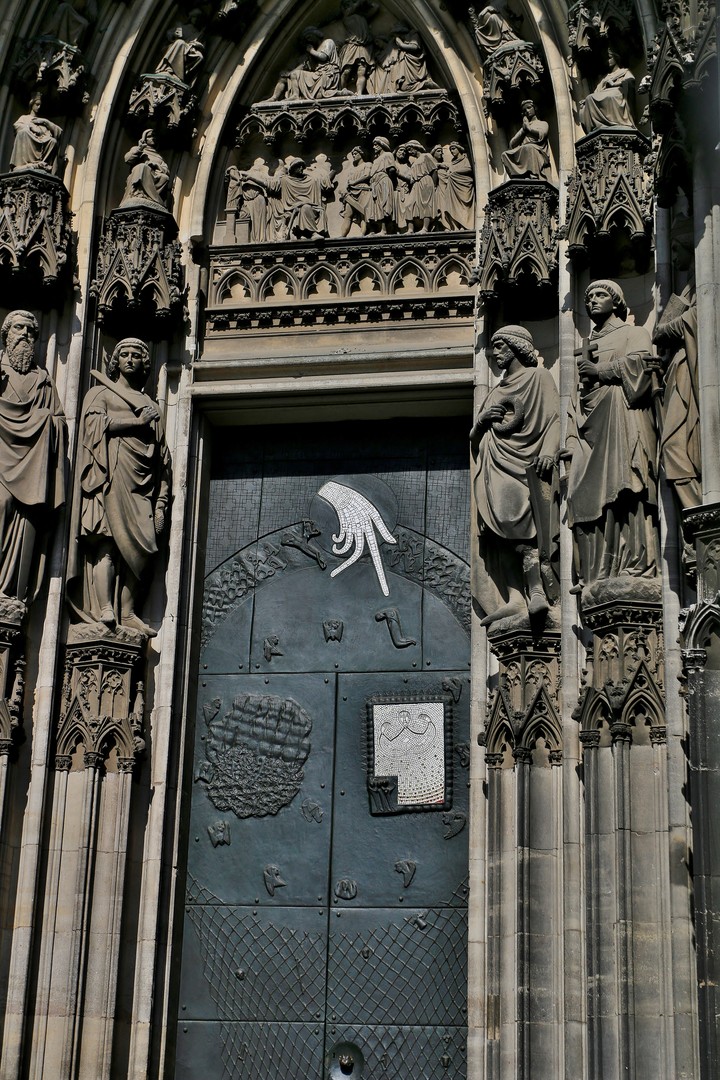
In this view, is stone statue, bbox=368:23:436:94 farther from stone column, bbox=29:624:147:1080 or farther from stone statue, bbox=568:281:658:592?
stone column, bbox=29:624:147:1080

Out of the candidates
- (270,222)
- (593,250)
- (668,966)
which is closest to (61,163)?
(270,222)

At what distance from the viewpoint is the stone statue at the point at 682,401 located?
11773 millimetres

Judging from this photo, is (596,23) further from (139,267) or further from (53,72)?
(53,72)

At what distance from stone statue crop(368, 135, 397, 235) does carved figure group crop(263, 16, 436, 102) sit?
54cm

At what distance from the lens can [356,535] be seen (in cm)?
1431

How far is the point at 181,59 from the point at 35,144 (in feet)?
4.69

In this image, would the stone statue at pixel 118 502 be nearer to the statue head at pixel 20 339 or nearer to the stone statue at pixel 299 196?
the statue head at pixel 20 339

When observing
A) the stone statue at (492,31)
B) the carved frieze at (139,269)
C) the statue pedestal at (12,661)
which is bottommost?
the statue pedestal at (12,661)

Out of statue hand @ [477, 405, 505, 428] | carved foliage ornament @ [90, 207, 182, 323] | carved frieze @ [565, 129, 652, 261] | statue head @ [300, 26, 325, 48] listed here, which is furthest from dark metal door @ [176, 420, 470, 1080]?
statue head @ [300, 26, 325, 48]

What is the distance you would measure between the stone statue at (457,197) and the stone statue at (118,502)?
9.37 ft

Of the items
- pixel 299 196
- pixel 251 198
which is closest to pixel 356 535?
pixel 299 196

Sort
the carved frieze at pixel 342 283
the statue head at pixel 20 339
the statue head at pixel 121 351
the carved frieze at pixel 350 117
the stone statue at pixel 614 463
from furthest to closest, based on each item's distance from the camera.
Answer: the carved frieze at pixel 350 117 < the carved frieze at pixel 342 283 < the statue head at pixel 121 351 < the statue head at pixel 20 339 < the stone statue at pixel 614 463

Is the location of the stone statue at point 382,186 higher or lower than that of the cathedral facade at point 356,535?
higher

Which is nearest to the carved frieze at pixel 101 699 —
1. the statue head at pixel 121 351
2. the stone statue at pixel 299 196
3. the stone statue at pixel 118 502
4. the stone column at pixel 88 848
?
the stone column at pixel 88 848
